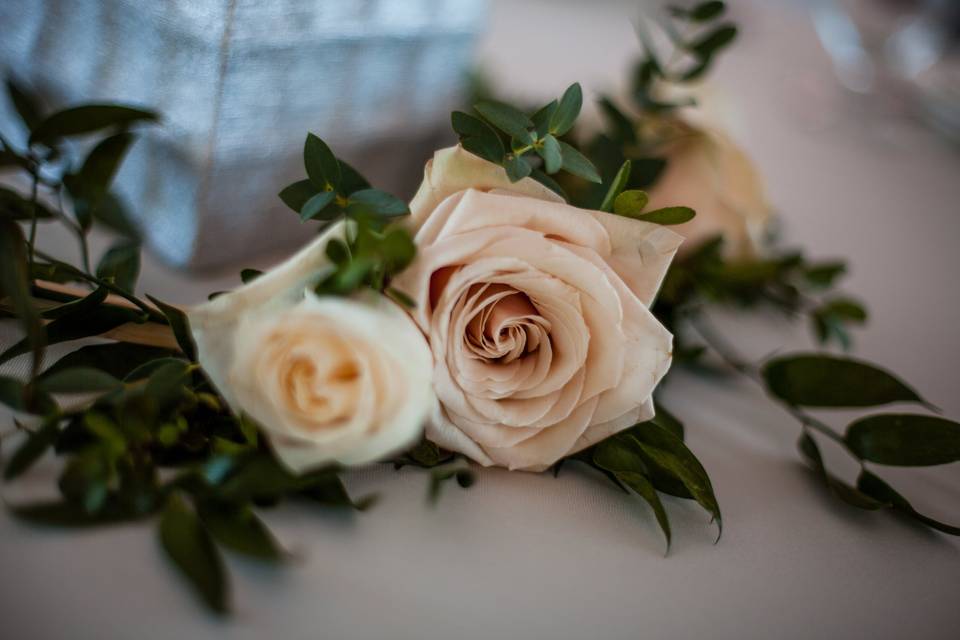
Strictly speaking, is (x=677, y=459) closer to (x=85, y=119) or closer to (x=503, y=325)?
(x=503, y=325)

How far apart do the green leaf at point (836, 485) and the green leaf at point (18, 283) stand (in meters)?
0.36

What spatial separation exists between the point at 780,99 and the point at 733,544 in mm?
832

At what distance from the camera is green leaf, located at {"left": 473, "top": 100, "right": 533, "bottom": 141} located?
0.30 metres

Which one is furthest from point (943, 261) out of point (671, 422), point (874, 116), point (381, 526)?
point (381, 526)

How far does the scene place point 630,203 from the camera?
11.7 inches

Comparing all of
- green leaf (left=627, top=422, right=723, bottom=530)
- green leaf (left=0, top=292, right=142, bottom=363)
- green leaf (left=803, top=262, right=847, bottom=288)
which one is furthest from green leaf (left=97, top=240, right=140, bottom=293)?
green leaf (left=803, top=262, right=847, bottom=288)

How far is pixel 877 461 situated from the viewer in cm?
37

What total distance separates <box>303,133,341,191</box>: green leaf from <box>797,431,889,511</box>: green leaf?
28 centimetres

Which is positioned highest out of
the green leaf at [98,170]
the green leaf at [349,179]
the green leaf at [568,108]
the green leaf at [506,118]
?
the green leaf at [568,108]

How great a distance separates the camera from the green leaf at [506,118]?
305mm

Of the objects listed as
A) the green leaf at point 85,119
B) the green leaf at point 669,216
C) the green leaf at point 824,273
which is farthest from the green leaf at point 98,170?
the green leaf at point 824,273

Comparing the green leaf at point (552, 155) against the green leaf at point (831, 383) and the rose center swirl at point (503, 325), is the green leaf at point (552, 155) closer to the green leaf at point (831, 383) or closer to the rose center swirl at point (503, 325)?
the rose center swirl at point (503, 325)

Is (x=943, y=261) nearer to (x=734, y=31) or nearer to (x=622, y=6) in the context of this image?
(x=734, y=31)

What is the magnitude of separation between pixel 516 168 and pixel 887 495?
25cm
